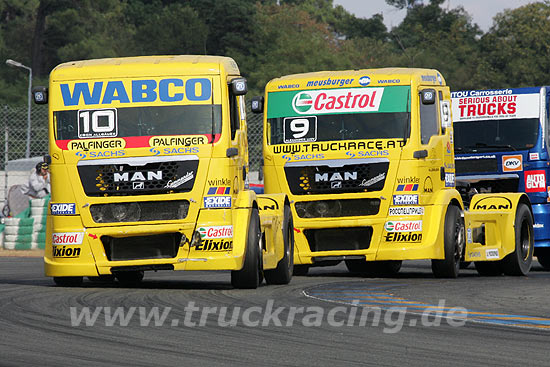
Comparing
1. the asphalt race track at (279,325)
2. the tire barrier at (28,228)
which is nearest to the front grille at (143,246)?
the asphalt race track at (279,325)

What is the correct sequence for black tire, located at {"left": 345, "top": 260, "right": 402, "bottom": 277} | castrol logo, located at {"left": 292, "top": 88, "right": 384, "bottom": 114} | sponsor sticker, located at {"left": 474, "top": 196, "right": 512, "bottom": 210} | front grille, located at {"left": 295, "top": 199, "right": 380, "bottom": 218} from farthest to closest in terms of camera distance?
black tire, located at {"left": 345, "top": 260, "right": 402, "bottom": 277} < sponsor sticker, located at {"left": 474, "top": 196, "right": 512, "bottom": 210} < castrol logo, located at {"left": 292, "top": 88, "right": 384, "bottom": 114} < front grille, located at {"left": 295, "top": 199, "right": 380, "bottom": 218}

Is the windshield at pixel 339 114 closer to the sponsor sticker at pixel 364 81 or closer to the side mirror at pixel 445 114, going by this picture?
the sponsor sticker at pixel 364 81

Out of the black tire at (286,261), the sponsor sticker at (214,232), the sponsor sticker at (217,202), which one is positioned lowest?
the black tire at (286,261)

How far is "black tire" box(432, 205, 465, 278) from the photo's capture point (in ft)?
51.7

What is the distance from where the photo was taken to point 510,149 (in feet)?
61.5

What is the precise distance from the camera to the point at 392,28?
11494 centimetres

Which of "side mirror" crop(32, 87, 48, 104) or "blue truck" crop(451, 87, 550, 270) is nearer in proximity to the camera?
"side mirror" crop(32, 87, 48, 104)

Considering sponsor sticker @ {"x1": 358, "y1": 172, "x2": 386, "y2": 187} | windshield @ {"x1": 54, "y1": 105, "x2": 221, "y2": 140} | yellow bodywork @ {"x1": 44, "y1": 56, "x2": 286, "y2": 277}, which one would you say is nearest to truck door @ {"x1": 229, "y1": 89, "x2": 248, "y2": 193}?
yellow bodywork @ {"x1": 44, "y1": 56, "x2": 286, "y2": 277}

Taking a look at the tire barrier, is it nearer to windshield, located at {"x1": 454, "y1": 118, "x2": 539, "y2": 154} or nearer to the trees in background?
windshield, located at {"x1": 454, "y1": 118, "x2": 539, "y2": 154}

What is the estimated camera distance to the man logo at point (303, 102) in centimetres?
1606

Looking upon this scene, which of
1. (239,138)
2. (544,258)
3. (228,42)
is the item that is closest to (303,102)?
(239,138)

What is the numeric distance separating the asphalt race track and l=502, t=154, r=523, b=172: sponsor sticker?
4.44m

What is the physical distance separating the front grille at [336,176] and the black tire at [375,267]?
7.07 feet

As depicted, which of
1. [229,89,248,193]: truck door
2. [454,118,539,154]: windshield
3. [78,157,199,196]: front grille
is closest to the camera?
[78,157,199,196]: front grille
